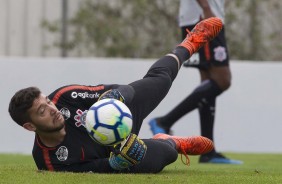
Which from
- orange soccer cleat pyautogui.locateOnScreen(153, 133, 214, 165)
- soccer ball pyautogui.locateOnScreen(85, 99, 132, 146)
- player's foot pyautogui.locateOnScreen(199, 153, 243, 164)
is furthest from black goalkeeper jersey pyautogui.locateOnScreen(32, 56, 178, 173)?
player's foot pyautogui.locateOnScreen(199, 153, 243, 164)

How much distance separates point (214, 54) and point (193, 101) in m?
0.55

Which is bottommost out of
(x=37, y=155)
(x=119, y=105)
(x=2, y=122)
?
(x=2, y=122)

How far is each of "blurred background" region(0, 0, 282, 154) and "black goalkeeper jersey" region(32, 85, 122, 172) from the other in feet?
16.8

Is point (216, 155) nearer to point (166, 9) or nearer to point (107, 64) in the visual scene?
point (107, 64)

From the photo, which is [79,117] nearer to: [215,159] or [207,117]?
[215,159]

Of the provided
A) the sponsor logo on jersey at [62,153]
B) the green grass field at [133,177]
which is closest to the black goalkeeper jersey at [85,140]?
the sponsor logo on jersey at [62,153]

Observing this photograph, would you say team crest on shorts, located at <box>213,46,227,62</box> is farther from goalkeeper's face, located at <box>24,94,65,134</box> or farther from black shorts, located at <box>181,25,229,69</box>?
goalkeeper's face, located at <box>24,94,65,134</box>

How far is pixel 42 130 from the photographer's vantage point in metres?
6.47

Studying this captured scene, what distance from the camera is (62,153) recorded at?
654 cm

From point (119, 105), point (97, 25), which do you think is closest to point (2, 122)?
point (97, 25)

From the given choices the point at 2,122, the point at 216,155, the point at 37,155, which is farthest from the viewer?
the point at 2,122

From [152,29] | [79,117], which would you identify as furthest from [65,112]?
[152,29]

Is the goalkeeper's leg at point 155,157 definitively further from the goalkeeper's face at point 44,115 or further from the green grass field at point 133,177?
the goalkeeper's face at point 44,115

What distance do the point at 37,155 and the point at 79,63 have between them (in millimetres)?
5561
